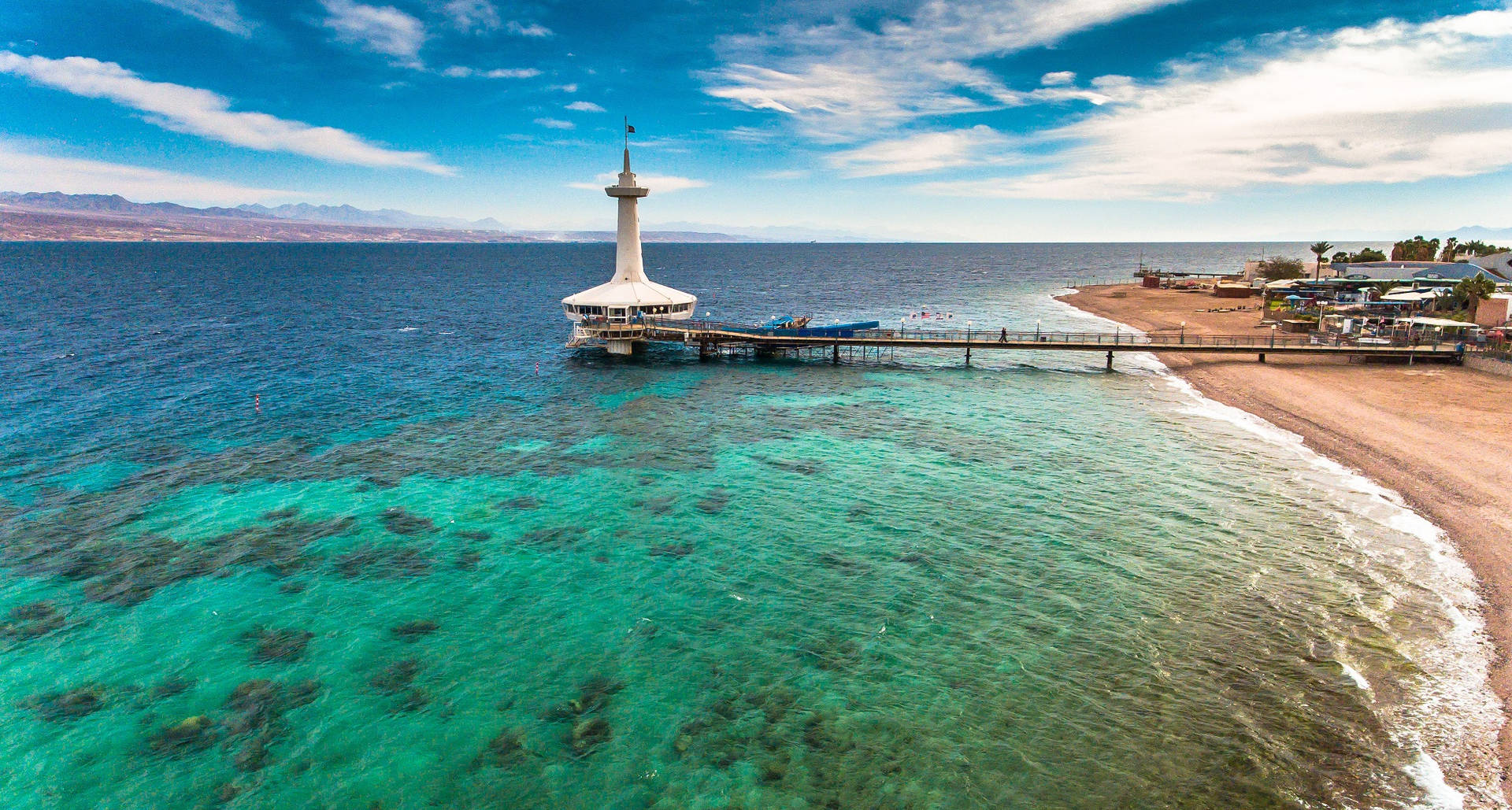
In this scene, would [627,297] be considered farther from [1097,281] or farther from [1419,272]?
[1097,281]

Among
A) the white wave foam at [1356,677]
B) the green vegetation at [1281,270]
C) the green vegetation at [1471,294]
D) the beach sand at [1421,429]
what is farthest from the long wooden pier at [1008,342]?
the green vegetation at [1281,270]

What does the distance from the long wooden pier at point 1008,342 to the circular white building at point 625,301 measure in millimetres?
860

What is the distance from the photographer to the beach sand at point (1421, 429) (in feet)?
87.0

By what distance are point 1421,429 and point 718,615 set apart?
4282 cm

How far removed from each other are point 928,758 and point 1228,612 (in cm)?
1294

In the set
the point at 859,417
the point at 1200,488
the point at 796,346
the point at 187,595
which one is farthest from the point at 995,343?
the point at 187,595

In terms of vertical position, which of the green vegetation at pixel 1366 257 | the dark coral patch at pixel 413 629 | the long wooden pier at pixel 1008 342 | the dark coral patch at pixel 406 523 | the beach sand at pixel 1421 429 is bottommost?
the dark coral patch at pixel 413 629

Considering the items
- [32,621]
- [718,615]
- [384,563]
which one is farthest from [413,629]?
[32,621]

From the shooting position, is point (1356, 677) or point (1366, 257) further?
point (1366, 257)

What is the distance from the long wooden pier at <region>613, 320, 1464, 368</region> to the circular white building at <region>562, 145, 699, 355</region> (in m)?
0.86

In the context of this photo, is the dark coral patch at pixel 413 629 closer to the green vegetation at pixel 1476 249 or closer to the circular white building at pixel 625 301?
the circular white building at pixel 625 301

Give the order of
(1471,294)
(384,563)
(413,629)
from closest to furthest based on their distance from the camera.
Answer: (413,629)
(384,563)
(1471,294)

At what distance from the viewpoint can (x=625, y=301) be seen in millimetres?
67812

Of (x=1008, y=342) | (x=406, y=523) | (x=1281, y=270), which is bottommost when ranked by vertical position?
(x=406, y=523)
